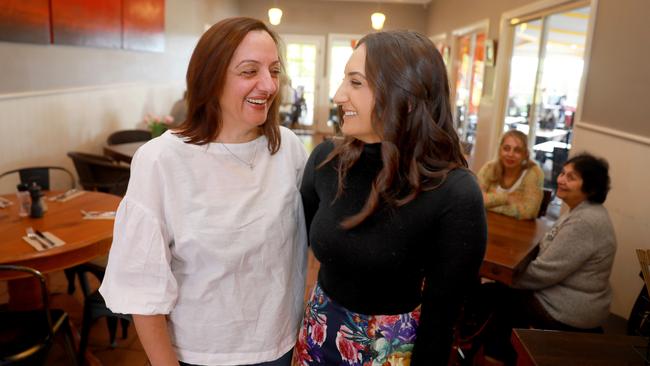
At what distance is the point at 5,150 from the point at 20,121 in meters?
0.26

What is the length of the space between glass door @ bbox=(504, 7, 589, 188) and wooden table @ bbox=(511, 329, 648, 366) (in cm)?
267

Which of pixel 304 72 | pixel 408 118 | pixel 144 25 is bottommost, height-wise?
pixel 408 118

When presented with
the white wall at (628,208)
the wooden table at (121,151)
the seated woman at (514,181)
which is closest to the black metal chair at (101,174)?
the wooden table at (121,151)

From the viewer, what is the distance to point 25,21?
3.30 m

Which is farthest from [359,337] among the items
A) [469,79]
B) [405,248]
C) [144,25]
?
[469,79]

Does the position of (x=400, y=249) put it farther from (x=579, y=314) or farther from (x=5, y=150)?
(x=5, y=150)

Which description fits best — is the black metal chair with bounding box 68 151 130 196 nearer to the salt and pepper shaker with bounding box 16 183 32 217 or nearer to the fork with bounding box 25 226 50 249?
the salt and pepper shaker with bounding box 16 183 32 217

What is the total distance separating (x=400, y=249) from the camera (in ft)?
3.47

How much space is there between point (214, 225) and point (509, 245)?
169 cm

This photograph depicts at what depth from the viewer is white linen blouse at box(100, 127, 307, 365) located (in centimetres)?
99

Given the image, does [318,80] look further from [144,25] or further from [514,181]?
[514,181]

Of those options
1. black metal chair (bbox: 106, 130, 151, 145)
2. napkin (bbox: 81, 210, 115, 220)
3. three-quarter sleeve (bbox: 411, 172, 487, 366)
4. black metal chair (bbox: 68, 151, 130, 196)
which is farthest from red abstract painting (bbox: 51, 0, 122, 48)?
three-quarter sleeve (bbox: 411, 172, 487, 366)

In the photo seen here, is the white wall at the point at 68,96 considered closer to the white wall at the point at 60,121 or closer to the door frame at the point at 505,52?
the white wall at the point at 60,121

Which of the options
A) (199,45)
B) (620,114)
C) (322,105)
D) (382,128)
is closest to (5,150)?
(199,45)
